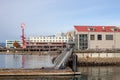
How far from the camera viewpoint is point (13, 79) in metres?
41.9

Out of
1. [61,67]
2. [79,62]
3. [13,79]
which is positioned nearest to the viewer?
[13,79]

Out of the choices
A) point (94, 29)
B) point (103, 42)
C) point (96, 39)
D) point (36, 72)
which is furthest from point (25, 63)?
point (36, 72)

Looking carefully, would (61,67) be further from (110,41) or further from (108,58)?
(110,41)

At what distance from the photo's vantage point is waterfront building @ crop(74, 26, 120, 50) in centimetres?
8150

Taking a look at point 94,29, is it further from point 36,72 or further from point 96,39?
point 36,72

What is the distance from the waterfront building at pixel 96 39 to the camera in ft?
267

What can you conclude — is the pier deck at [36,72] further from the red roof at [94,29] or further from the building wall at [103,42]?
the red roof at [94,29]

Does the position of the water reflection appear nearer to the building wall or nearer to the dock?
the building wall

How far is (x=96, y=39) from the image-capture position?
82.0m

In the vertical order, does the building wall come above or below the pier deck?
above

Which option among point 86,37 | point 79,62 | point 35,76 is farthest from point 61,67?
point 86,37

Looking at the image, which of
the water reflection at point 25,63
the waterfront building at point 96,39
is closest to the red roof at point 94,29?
the waterfront building at point 96,39

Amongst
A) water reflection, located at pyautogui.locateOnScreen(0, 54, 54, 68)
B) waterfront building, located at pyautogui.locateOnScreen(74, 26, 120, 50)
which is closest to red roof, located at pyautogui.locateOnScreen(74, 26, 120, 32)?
waterfront building, located at pyautogui.locateOnScreen(74, 26, 120, 50)

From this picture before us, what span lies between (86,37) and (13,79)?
137 feet
